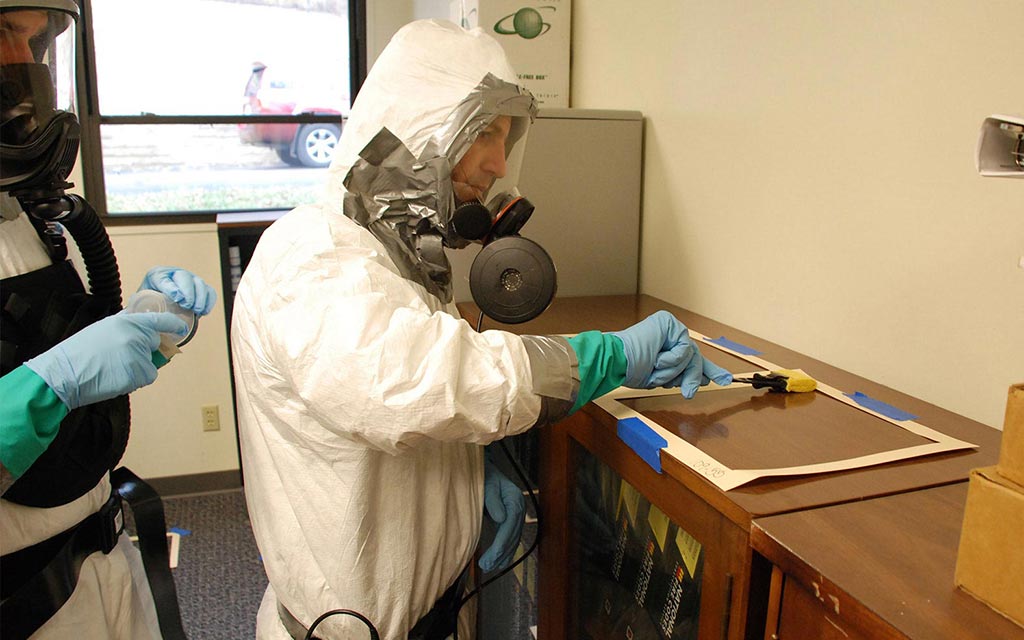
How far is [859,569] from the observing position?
66 centimetres

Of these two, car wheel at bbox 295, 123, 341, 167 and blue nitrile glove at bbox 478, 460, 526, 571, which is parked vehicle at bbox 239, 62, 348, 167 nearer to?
car wheel at bbox 295, 123, 341, 167

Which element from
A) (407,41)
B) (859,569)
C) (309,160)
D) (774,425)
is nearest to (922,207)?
(774,425)

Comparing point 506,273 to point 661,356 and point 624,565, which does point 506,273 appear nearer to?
point 661,356

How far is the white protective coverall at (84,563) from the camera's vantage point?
976mm

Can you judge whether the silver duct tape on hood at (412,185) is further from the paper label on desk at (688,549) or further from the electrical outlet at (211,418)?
the electrical outlet at (211,418)

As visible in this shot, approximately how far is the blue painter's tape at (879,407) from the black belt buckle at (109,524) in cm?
117

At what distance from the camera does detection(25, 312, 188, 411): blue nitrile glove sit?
896mm

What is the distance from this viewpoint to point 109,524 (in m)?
1.13

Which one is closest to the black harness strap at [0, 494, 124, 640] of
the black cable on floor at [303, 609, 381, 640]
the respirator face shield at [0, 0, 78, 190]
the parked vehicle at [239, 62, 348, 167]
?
the black cable on floor at [303, 609, 381, 640]

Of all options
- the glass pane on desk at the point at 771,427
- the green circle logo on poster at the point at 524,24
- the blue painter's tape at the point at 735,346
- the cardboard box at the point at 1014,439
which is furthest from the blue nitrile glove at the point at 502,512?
the green circle logo on poster at the point at 524,24

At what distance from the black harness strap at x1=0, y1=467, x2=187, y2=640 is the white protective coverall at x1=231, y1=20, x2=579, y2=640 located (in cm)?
20

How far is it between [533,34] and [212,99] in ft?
4.77

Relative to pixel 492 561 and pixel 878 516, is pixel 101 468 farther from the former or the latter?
pixel 878 516

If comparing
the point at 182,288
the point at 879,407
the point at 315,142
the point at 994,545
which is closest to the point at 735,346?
the point at 879,407
